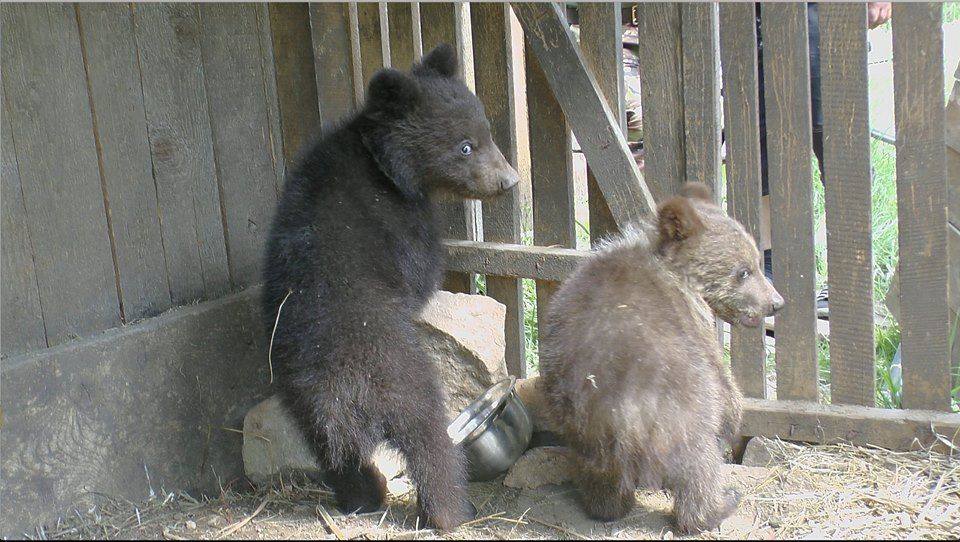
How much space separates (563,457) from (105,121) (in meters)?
3.03

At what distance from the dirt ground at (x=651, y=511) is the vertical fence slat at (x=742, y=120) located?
2.48 ft

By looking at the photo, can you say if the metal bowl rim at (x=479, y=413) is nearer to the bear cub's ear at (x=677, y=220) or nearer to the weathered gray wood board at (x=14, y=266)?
the bear cub's ear at (x=677, y=220)

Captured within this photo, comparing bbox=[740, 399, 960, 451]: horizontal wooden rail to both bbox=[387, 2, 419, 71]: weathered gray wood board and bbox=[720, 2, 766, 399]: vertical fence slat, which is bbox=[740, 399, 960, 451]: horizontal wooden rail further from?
bbox=[387, 2, 419, 71]: weathered gray wood board

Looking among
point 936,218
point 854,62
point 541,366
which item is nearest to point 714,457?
point 541,366

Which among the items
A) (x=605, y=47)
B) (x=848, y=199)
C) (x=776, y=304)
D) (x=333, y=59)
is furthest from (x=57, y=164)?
(x=848, y=199)

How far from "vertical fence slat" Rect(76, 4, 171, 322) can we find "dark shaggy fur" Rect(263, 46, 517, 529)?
2.79ft

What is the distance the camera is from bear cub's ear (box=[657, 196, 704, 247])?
4.33 meters

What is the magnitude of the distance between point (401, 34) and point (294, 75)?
764 millimetres

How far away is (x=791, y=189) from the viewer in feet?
15.9

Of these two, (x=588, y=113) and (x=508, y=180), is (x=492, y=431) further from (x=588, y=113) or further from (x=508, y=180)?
(x=588, y=113)

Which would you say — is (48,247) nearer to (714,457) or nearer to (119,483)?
(119,483)

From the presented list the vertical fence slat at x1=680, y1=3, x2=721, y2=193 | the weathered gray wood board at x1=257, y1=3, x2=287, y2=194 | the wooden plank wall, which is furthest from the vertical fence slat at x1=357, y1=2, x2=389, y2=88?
the vertical fence slat at x1=680, y1=3, x2=721, y2=193

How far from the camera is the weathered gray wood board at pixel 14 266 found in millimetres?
4414

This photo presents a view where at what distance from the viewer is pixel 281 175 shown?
19.5 feet
